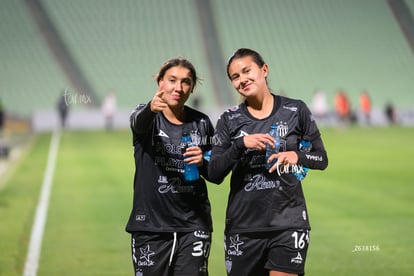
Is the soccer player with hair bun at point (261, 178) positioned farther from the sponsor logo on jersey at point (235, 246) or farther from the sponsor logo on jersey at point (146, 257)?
the sponsor logo on jersey at point (146, 257)

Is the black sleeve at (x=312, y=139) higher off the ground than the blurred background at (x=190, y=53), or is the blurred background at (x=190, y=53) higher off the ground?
the blurred background at (x=190, y=53)

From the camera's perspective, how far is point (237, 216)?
18.4 feet

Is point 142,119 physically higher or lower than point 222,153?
higher

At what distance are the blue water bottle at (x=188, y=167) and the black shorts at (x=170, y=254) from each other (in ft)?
1.30

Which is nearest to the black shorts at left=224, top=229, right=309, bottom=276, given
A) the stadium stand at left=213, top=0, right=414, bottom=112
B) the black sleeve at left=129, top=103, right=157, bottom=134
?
the black sleeve at left=129, top=103, right=157, bottom=134

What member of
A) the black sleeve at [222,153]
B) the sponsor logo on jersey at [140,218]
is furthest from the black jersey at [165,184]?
the black sleeve at [222,153]

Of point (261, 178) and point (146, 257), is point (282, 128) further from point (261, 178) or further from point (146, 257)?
point (146, 257)

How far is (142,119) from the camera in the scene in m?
5.75

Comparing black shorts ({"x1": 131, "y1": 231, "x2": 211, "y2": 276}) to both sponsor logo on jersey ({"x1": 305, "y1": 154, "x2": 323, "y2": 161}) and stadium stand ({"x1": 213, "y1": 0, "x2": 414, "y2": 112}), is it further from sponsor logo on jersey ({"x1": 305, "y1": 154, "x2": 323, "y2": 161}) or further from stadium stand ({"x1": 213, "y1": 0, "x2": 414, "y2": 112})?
stadium stand ({"x1": 213, "y1": 0, "x2": 414, "y2": 112})

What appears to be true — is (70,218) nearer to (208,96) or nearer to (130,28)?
(208,96)

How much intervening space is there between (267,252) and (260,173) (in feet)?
1.78

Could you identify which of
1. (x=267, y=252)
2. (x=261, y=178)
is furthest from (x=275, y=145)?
(x=267, y=252)

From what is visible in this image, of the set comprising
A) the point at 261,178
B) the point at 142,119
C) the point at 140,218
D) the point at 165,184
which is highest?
the point at 142,119

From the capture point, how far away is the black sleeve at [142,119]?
18.7ft
